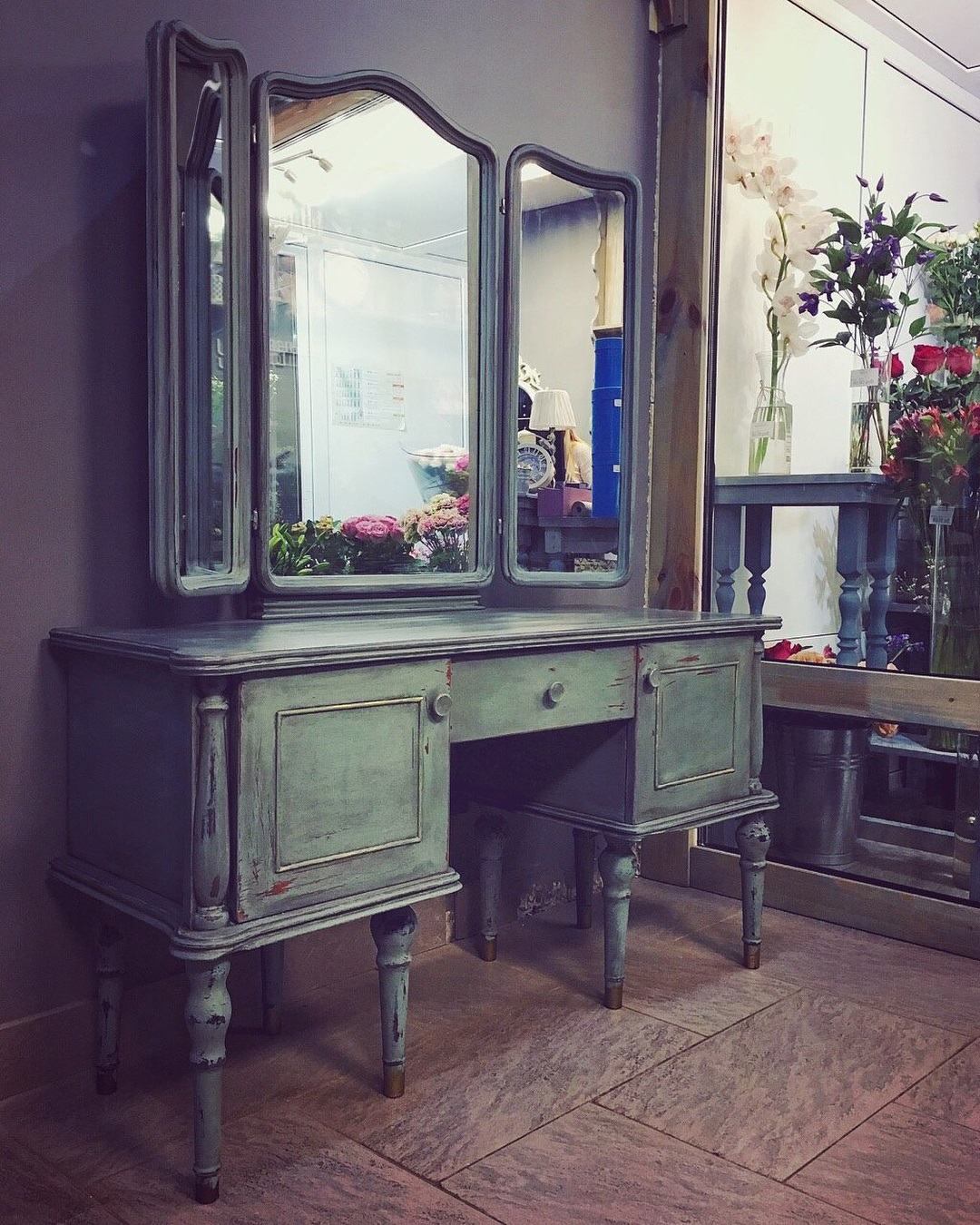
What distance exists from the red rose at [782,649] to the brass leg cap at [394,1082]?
1485 mm

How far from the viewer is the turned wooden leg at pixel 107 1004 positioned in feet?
6.50

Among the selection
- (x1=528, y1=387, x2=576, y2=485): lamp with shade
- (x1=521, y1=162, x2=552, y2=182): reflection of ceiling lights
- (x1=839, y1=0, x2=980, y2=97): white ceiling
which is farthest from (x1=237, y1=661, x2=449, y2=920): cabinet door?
(x1=839, y1=0, x2=980, y2=97): white ceiling

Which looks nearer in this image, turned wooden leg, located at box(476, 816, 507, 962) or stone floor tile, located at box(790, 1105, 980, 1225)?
stone floor tile, located at box(790, 1105, 980, 1225)

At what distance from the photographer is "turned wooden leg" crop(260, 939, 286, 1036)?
2.24 metres

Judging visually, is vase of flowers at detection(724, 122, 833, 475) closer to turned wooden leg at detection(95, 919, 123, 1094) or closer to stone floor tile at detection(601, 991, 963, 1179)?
stone floor tile at detection(601, 991, 963, 1179)

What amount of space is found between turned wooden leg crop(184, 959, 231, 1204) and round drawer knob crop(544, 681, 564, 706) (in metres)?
0.76

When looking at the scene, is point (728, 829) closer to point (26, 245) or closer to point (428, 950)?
point (428, 950)

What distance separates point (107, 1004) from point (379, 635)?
0.79m

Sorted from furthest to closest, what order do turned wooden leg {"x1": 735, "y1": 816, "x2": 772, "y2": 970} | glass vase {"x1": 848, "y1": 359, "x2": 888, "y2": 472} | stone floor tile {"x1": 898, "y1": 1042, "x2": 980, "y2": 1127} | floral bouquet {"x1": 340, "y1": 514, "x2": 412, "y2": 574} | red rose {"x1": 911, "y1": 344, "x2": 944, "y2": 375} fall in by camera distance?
glass vase {"x1": 848, "y1": 359, "x2": 888, "y2": 472}
red rose {"x1": 911, "y1": 344, "x2": 944, "y2": 375}
turned wooden leg {"x1": 735, "y1": 816, "x2": 772, "y2": 970}
floral bouquet {"x1": 340, "y1": 514, "x2": 412, "y2": 574}
stone floor tile {"x1": 898, "y1": 1042, "x2": 980, "y2": 1127}

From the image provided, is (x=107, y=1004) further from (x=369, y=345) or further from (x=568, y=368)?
(x=568, y=368)

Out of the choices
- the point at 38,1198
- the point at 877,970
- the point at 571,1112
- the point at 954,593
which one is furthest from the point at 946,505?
the point at 38,1198

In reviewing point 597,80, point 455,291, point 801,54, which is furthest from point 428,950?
point 801,54

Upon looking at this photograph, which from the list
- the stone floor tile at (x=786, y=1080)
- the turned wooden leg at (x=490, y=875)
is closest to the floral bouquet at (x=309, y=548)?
the turned wooden leg at (x=490, y=875)

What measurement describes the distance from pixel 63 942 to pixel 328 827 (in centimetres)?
61
